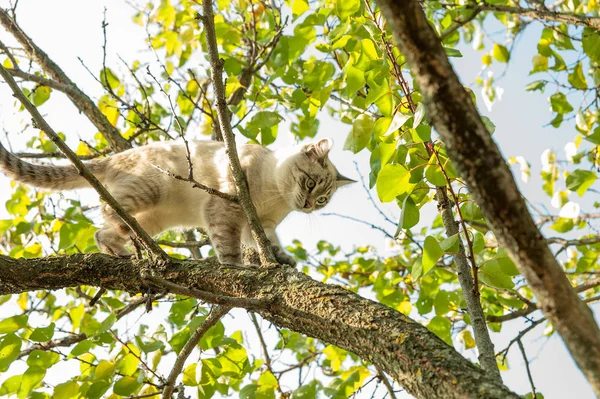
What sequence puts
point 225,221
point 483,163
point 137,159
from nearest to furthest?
point 483,163 → point 225,221 → point 137,159

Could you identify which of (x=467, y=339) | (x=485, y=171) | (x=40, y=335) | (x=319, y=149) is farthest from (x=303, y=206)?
(x=485, y=171)

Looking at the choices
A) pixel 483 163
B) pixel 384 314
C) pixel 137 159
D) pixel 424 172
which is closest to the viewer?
pixel 483 163

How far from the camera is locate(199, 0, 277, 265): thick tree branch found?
2.32 m

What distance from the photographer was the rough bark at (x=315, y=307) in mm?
1335

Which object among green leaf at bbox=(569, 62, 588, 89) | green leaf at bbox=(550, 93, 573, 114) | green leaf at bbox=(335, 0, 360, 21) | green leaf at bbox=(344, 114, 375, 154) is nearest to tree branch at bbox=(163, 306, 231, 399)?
green leaf at bbox=(344, 114, 375, 154)

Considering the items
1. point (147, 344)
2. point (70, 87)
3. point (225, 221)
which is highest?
point (70, 87)

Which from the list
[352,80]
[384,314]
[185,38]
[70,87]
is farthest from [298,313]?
[70,87]

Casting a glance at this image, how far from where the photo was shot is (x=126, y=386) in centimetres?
241

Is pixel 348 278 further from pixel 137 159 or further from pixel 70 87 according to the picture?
pixel 70 87

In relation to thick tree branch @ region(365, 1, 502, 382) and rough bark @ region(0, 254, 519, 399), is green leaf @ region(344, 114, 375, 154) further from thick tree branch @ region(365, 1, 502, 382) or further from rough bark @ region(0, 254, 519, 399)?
rough bark @ region(0, 254, 519, 399)

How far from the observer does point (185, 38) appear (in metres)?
4.12

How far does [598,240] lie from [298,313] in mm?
2572

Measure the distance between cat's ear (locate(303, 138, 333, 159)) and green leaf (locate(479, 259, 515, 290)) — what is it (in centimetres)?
270

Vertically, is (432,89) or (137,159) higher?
(137,159)
